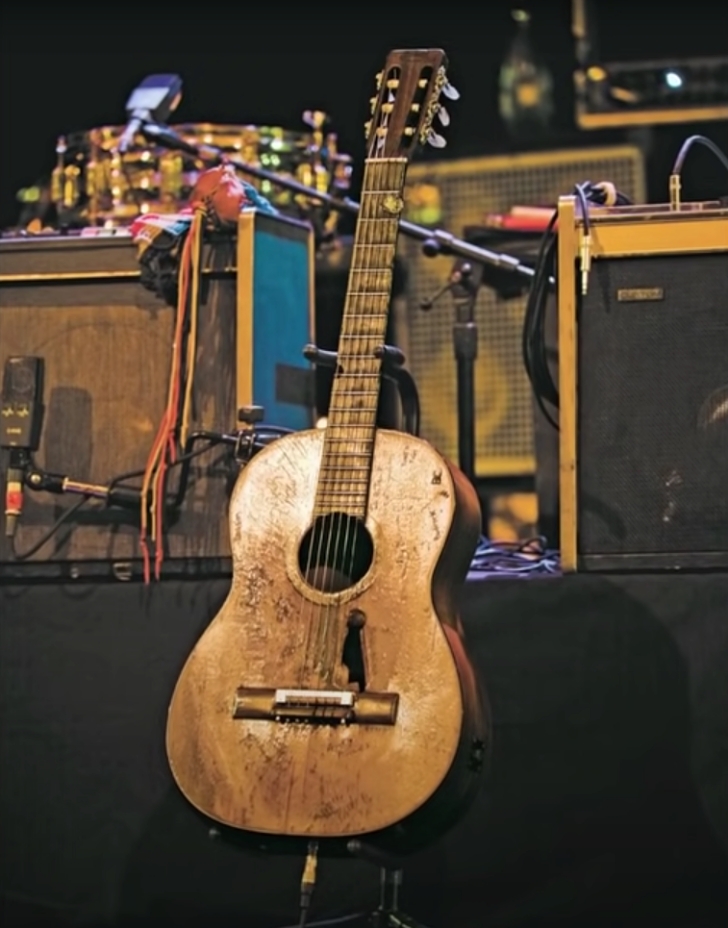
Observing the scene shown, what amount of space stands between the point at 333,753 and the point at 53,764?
754mm

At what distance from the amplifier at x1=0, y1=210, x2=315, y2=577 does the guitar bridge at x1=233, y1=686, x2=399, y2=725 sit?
603 millimetres

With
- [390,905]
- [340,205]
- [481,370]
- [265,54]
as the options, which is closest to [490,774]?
[390,905]

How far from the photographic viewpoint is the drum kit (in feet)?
12.2

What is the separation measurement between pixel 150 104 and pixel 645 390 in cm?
136

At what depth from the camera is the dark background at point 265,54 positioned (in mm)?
4926

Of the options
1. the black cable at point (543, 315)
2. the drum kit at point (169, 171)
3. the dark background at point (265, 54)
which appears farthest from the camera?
the dark background at point (265, 54)

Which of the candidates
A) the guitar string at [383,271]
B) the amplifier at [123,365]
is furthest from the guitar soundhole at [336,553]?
the amplifier at [123,365]

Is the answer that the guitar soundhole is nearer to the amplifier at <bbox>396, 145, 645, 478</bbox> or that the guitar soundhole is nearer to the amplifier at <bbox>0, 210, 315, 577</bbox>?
the amplifier at <bbox>0, 210, 315, 577</bbox>

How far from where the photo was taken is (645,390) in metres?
2.86

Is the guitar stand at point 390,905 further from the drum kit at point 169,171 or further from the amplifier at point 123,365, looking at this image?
the drum kit at point 169,171

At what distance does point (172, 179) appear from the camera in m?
3.73

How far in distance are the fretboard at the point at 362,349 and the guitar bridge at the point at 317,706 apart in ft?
0.94

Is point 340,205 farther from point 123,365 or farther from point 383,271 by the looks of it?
point 383,271

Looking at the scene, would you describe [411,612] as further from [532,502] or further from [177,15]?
[177,15]
